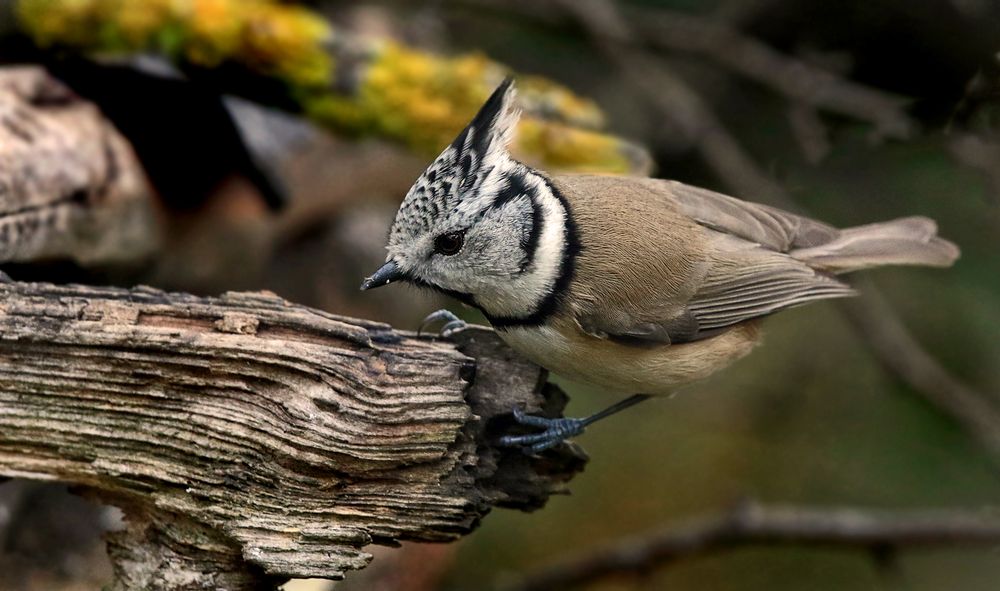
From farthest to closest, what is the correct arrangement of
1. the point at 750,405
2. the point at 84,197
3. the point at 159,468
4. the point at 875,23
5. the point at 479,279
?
the point at 750,405 → the point at 875,23 → the point at 84,197 → the point at 479,279 → the point at 159,468

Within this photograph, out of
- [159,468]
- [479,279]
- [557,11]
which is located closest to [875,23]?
[557,11]

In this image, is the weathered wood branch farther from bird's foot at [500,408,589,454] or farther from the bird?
the bird

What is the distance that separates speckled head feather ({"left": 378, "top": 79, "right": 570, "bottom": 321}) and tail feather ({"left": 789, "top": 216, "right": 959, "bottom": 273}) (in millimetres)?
823

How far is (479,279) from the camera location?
238 centimetres

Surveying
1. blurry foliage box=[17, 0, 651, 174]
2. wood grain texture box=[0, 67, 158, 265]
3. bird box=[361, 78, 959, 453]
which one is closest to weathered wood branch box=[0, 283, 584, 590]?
bird box=[361, 78, 959, 453]

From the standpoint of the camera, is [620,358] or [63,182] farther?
[63,182]

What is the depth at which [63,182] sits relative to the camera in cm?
262

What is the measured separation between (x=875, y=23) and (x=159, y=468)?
330 centimetres

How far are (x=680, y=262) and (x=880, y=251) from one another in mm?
645

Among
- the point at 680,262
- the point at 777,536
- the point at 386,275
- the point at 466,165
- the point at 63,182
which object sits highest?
the point at 466,165

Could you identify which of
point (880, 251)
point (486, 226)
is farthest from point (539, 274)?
point (880, 251)

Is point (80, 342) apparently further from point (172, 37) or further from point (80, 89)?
point (172, 37)

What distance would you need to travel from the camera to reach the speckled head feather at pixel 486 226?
7.30 feet

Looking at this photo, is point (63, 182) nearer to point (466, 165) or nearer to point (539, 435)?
point (466, 165)
